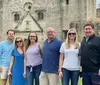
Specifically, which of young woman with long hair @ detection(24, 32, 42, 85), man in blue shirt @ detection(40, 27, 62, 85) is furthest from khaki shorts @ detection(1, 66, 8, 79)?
man in blue shirt @ detection(40, 27, 62, 85)

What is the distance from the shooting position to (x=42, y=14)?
40938mm

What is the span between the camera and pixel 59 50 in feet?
27.3

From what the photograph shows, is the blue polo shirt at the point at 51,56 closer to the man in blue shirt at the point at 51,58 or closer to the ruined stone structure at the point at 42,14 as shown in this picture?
the man in blue shirt at the point at 51,58

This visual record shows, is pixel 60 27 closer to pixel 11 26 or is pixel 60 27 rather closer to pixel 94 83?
pixel 11 26

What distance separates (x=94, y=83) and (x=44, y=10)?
33839mm

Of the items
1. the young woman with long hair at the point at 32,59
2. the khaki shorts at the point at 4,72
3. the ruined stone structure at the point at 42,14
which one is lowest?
the khaki shorts at the point at 4,72

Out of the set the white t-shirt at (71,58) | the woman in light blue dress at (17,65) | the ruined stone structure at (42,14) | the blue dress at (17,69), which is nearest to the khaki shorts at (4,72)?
the woman in light blue dress at (17,65)

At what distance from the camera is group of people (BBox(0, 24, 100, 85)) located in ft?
24.6

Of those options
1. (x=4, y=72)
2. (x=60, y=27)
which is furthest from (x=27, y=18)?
(x=4, y=72)

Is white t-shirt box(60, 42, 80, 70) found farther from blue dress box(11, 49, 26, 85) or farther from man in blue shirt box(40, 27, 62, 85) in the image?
blue dress box(11, 49, 26, 85)

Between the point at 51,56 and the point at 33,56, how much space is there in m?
0.63

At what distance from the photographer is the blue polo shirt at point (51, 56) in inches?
328

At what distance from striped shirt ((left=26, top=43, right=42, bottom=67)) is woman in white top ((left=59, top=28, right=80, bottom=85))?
2.75ft

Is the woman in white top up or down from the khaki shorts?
up
